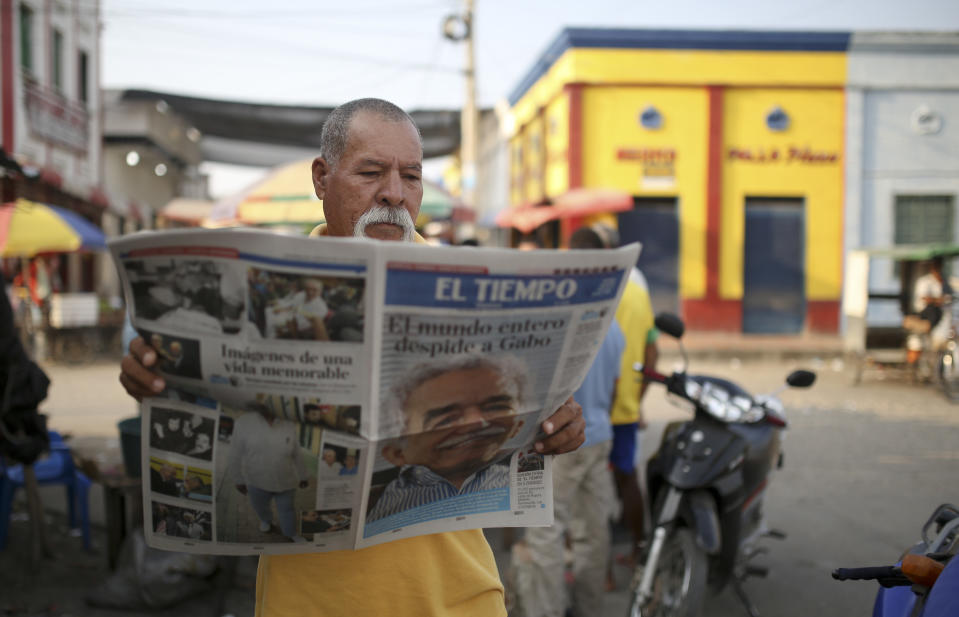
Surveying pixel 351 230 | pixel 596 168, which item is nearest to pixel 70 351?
pixel 596 168

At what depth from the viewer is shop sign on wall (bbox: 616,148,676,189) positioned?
53.5ft

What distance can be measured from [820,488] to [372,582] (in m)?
5.28

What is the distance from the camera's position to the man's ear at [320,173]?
5.76ft

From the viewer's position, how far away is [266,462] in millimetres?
1246

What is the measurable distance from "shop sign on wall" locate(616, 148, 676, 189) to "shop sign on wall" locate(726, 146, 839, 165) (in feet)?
3.77

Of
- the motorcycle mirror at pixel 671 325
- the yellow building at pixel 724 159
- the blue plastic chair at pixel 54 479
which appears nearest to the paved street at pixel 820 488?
the blue plastic chair at pixel 54 479

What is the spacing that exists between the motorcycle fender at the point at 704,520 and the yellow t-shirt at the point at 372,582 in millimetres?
1996

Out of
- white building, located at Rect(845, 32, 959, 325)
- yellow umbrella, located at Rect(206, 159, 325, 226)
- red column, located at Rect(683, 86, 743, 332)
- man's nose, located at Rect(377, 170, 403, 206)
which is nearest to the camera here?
man's nose, located at Rect(377, 170, 403, 206)

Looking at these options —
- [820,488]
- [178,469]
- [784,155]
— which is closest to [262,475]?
[178,469]

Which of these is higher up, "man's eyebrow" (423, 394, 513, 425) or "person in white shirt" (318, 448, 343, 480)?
"man's eyebrow" (423, 394, 513, 425)

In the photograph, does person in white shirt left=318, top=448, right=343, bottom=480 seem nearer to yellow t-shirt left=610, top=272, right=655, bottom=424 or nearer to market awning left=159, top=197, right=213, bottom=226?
yellow t-shirt left=610, top=272, right=655, bottom=424

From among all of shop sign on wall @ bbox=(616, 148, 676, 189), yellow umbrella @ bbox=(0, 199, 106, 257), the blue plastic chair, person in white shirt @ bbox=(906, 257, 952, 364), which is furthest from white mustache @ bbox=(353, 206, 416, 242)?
shop sign on wall @ bbox=(616, 148, 676, 189)

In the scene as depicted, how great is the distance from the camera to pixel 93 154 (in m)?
21.4

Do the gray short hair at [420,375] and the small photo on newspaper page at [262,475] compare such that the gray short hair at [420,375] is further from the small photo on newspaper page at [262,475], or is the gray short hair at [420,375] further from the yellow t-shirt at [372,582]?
the yellow t-shirt at [372,582]
